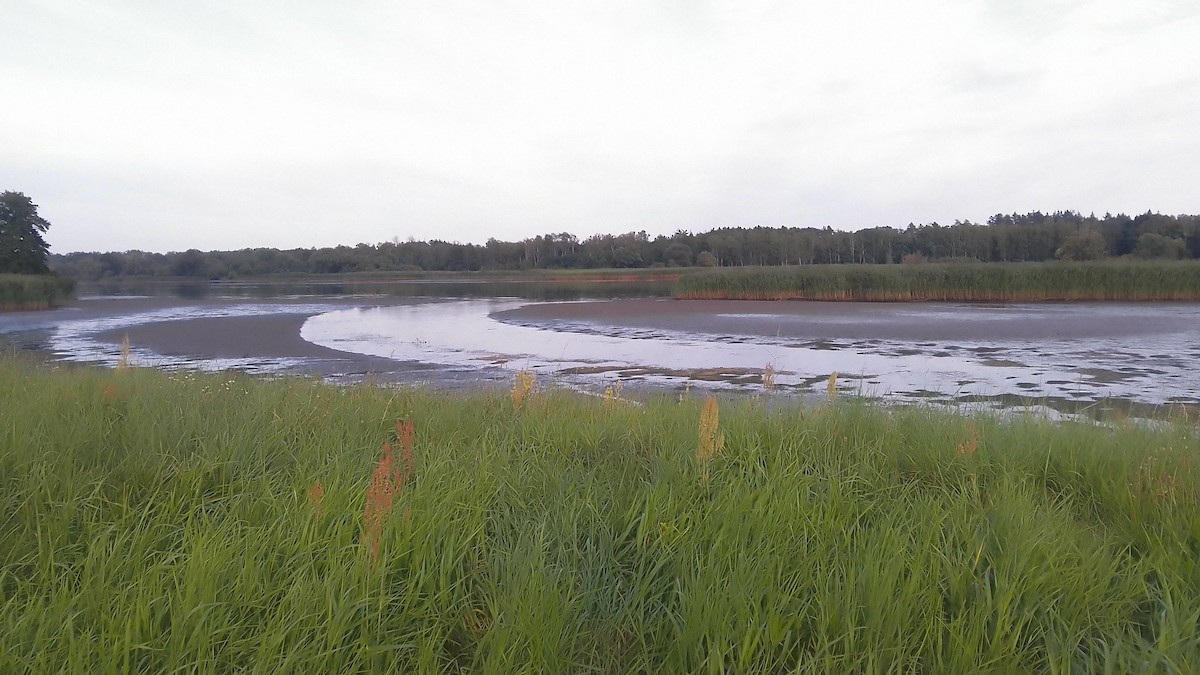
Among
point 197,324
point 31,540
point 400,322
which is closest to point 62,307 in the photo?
point 197,324

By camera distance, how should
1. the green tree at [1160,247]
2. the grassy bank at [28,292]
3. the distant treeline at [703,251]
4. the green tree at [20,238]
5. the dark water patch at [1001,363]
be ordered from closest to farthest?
the dark water patch at [1001,363] < the grassy bank at [28,292] < the green tree at [20,238] < the green tree at [1160,247] < the distant treeline at [703,251]

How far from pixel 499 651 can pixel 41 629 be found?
147 centimetres

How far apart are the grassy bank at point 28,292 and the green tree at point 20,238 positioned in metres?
11.2

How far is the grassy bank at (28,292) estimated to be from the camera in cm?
3444

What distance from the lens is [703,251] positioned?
324ft

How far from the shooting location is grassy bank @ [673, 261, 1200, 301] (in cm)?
2997

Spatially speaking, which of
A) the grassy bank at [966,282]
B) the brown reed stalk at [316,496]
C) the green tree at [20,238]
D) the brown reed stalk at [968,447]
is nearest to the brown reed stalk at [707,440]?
the brown reed stalk at [968,447]

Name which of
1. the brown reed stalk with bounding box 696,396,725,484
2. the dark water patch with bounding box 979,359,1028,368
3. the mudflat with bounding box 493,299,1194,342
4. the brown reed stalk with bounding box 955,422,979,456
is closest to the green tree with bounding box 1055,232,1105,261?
the mudflat with bounding box 493,299,1194,342

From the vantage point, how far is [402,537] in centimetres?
284

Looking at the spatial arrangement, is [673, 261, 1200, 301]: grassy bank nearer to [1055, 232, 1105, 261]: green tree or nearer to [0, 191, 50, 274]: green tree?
[1055, 232, 1105, 261]: green tree

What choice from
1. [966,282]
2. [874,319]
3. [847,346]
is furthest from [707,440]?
[966,282]

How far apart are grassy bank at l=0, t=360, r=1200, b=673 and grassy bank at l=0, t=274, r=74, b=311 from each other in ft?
132

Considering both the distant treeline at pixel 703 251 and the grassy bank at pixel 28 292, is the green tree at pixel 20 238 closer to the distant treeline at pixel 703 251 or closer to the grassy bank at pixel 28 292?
the grassy bank at pixel 28 292

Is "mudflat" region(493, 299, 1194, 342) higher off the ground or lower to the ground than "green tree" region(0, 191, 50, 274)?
lower
